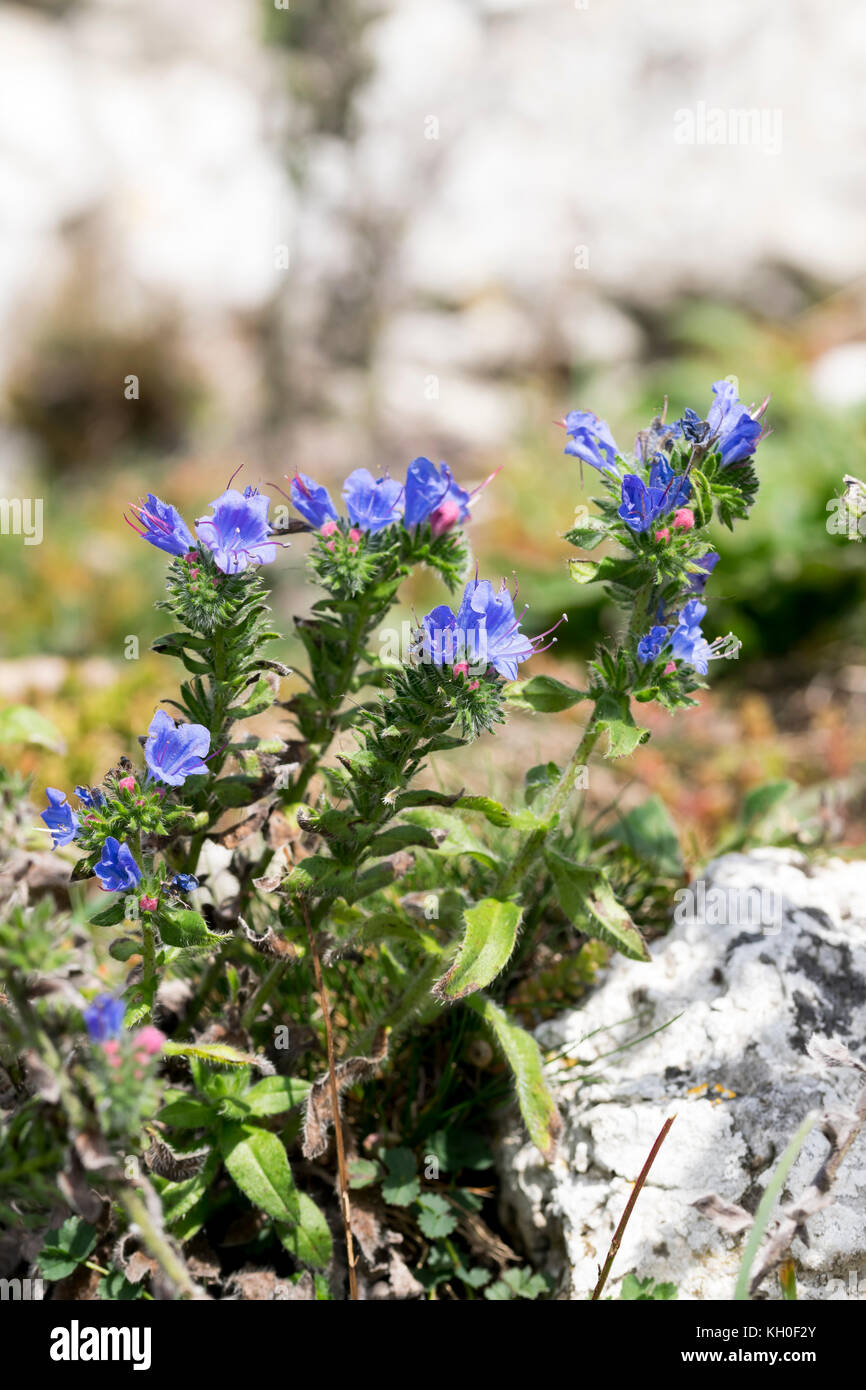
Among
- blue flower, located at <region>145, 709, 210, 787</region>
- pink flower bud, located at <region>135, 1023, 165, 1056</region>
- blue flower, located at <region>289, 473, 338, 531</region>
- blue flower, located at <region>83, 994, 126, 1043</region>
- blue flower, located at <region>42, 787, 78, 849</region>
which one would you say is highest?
blue flower, located at <region>289, 473, 338, 531</region>

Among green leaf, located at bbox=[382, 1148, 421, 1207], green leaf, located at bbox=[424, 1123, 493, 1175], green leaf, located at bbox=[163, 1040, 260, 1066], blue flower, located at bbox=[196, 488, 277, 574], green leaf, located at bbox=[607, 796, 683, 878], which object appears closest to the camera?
blue flower, located at bbox=[196, 488, 277, 574]

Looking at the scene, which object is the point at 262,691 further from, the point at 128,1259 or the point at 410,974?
the point at 128,1259

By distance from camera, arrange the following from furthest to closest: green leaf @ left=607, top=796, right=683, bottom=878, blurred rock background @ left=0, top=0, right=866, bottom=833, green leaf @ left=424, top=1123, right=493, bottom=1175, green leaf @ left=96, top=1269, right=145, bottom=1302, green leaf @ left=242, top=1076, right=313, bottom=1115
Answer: blurred rock background @ left=0, top=0, right=866, bottom=833 < green leaf @ left=607, top=796, right=683, bottom=878 < green leaf @ left=424, top=1123, right=493, bottom=1175 < green leaf @ left=242, top=1076, right=313, bottom=1115 < green leaf @ left=96, top=1269, right=145, bottom=1302

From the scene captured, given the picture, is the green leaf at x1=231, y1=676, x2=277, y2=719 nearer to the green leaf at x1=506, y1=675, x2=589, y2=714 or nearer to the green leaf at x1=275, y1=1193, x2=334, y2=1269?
the green leaf at x1=506, y1=675, x2=589, y2=714

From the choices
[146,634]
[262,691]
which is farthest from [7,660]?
[262,691]

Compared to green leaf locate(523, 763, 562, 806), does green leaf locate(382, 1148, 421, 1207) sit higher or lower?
lower

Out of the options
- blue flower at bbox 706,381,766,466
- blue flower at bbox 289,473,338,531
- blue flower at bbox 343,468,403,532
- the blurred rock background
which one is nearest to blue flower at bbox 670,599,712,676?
blue flower at bbox 706,381,766,466

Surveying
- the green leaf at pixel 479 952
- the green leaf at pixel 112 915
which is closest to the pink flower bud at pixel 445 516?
the green leaf at pixel 479 952
